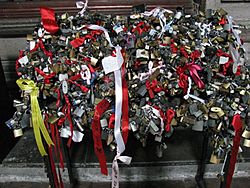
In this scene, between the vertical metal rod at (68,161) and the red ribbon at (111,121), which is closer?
the red ribbon at (111,121)

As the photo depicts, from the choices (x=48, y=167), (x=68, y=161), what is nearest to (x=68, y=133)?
(x=48, y=167)

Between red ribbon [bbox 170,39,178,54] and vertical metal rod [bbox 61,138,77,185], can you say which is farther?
vertical metal rod [bbox 61,138,77,185]

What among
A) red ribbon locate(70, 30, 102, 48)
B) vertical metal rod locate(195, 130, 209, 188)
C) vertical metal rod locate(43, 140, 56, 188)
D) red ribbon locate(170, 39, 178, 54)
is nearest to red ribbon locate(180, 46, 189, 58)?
red ribbon locate(170, 39, 178, 54)

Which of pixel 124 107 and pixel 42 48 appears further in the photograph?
pixel 42 48

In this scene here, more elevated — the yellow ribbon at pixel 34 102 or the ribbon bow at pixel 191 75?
the ribbon bow at pixel 191 75

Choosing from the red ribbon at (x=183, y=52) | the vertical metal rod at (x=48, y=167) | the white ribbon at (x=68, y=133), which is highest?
the red ribbon at (x=183, y=52)

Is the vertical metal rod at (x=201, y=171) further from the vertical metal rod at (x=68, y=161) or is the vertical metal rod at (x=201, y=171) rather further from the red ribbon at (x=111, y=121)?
the red ribbon at (x=111, y=121)

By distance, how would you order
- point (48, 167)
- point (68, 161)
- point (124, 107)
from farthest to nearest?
1. point (68, 161)
2. point (48, 167)
3. point (124, 107)

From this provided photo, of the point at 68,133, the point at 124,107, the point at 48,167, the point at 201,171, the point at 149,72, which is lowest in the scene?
the point at 201,171

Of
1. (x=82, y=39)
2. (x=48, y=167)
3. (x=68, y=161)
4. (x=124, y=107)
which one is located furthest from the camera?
(x=68, y=161)

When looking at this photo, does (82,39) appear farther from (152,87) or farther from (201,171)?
(201,171)

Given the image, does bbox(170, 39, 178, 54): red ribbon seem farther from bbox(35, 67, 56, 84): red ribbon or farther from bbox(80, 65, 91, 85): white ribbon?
bbox(35, 67, 56, 84): red ribbon

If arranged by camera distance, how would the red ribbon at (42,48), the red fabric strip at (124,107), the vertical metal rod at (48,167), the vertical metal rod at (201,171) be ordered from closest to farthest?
the red fabric strip at (124,107) < the red ribbon at (42,48) < the vertical metal rod at (48,167) < the vertical metal rod at (201,171)

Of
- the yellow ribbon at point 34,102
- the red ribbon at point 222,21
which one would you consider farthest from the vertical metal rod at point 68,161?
the red ribbon at point 222,21
